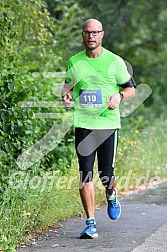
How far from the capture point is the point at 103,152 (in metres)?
7.05

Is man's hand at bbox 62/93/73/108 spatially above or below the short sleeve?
below

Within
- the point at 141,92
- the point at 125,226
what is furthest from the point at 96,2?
the point at 125,226

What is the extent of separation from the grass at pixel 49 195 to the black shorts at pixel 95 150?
582 mm

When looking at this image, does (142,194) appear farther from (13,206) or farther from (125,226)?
(13,206)

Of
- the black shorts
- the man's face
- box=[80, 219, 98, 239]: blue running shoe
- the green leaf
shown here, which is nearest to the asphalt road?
box=[80, 219, 98, 239]: blue running shoe

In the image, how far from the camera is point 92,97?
690cm

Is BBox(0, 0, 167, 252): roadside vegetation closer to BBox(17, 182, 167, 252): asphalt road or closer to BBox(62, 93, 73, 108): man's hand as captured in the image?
BBox(17, 182, 167, 252): asphalt road

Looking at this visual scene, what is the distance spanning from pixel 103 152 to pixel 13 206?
40.3 inches

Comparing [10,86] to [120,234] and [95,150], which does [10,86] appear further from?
[120,234]

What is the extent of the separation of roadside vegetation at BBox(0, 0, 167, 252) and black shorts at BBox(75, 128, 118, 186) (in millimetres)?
610

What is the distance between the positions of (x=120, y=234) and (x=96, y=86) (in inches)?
56.2

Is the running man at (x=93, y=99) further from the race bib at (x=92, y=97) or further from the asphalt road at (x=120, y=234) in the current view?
the asphalt road at (x=120, y=234)

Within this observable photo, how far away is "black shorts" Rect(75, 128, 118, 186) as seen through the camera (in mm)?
6895

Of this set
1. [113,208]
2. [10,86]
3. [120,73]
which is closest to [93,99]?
[120,73]
